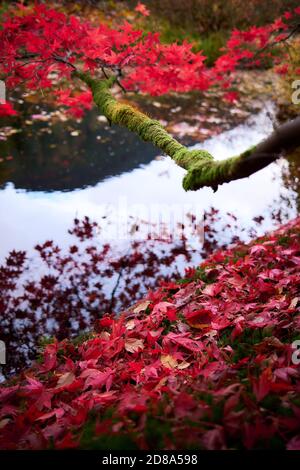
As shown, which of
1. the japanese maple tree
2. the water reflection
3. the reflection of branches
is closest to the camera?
the japanese maple tree

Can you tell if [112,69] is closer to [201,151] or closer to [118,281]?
[201,151]

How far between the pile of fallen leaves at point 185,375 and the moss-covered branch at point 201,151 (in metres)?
0.75

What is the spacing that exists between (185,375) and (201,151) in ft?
3.59

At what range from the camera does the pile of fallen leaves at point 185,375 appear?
1340 mm

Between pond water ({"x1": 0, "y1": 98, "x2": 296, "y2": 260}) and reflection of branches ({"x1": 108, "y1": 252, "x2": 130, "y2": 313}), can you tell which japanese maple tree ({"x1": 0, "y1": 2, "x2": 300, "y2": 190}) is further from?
reflection of branches ({"x1": 108, "y1": 252, "x2": 130, "y2": 313})

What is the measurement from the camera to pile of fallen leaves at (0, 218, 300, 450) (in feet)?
4.40

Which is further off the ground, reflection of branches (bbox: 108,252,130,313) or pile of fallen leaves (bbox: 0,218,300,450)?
reflection of branches (bbox: 108,252,130,313)

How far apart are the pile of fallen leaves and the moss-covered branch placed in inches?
29.6

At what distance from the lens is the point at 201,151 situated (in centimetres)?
221

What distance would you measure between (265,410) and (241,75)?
9.67 metres

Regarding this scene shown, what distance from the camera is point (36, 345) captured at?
3.16 metres

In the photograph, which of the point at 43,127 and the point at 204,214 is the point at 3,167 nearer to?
the point at 43,127
